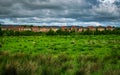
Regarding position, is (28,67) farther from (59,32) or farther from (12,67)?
(59,32)

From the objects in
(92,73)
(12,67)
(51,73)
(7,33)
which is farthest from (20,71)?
(7,33)

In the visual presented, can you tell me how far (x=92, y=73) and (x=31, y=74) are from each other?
2.58 m

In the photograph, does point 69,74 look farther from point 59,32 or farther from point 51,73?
point 59,32

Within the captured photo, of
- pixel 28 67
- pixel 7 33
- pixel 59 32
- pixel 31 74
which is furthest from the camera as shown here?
pixel 59 32

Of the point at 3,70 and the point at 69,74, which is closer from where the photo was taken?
the point at 3,70

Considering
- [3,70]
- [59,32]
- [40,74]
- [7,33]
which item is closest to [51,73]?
[40,74]

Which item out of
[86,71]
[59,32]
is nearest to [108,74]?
[86,71]

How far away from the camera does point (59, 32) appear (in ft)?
366

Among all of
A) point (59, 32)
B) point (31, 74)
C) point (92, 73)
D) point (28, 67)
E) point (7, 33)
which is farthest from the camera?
point (59, 32)

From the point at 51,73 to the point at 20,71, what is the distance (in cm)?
112

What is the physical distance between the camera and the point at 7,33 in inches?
3802

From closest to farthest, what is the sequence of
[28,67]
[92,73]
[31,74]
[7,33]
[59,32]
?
[31,74] → [28,67] → [92,73] → [7,33] → [59,32]

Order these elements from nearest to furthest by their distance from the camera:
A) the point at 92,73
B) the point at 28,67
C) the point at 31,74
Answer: the point at 31,74
the point at 28,67
the point at 92,73

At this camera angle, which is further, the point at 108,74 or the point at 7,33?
the point at 7,33
